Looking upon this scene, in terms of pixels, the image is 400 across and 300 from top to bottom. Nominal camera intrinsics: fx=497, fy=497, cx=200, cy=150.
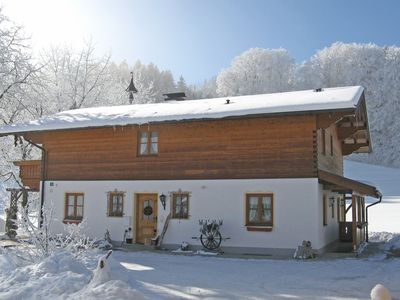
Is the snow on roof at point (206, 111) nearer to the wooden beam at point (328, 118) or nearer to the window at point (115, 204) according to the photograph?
the wooden beam at point (328, 118)

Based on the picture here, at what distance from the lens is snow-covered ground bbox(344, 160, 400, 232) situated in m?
28.2

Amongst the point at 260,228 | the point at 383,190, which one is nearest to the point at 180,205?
the point at 260,228

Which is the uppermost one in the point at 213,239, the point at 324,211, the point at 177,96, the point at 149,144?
the point at 177,96

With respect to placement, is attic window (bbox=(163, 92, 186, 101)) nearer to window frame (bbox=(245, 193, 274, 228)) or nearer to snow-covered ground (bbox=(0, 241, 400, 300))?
window frame (bbox=(245, 193, 274, 228))

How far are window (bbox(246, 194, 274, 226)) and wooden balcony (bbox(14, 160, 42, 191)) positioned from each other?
953cm

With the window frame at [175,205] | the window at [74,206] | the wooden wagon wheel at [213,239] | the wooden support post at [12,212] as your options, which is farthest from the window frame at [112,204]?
the wooden support post at [12,212]

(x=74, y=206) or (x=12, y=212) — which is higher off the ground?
(x=74, y=206)

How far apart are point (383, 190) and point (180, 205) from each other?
102 feet

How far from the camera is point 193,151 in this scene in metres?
17.7

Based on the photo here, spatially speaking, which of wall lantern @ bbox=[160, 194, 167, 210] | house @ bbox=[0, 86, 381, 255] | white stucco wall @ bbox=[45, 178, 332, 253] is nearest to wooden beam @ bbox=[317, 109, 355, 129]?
house @ bbox=[0, 86, 381, 255]

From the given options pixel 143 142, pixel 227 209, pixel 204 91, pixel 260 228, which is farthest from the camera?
pixel 204 91

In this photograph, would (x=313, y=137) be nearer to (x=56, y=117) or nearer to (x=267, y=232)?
(x=267, y=232)

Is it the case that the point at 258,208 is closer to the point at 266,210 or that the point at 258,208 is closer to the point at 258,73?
the point at 266,210

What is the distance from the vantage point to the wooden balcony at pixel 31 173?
21.2 meters
